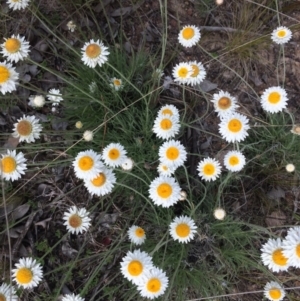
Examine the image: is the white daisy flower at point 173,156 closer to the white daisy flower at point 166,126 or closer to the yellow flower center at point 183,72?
the white daisy flower at point 166,126

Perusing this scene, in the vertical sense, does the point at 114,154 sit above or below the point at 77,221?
above

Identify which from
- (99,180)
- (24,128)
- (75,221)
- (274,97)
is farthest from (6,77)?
(274,97)

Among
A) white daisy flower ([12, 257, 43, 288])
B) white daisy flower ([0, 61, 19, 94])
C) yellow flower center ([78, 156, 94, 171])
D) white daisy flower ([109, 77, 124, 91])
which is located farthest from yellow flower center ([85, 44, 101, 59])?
white daisy flower ([12, 257, 43, 288])

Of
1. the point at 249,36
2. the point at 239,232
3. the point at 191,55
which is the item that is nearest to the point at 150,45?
the point at 191,55

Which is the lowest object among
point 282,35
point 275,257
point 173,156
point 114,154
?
point 275,257

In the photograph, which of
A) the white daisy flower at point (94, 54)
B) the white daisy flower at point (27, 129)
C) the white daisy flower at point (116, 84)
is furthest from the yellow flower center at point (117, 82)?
the white daisy flower at point (27, 129)

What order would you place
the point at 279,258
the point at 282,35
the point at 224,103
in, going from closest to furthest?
the point at 279,258
the point at 224,103
the point at 282,35

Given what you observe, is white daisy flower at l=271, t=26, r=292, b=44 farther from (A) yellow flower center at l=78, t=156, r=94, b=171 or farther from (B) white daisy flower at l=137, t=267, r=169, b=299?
(B) white daisy flower at l=137, t=267, r=169, b=299

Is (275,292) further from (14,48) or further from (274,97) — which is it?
(14,48)
